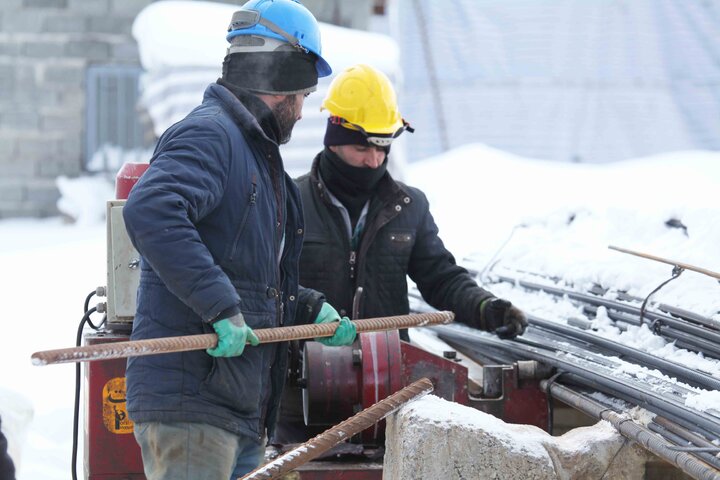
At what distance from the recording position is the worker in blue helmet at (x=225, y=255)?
2748 mm

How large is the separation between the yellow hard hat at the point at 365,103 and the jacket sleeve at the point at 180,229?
1408 mm

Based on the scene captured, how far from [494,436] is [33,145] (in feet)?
25.0

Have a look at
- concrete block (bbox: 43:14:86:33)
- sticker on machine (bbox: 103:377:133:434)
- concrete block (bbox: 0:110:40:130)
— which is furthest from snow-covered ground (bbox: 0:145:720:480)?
concrete block (bbox: 43:14:86:33)

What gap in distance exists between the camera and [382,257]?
415 centimetres

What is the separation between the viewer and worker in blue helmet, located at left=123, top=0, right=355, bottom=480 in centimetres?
275

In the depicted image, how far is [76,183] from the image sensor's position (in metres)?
9.77

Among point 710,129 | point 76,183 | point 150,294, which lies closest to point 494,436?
point 150,294

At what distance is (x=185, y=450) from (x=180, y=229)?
0.61 m

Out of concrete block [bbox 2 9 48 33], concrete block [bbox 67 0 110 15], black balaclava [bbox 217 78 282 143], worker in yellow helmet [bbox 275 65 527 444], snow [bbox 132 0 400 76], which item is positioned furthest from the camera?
concrete block [bbox 67 0 110 15]

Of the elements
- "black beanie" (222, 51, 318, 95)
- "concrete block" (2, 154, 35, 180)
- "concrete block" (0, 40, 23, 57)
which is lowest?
"concrete block" (2, 154, 35, 180)

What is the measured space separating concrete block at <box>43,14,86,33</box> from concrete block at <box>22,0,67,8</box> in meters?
0.09

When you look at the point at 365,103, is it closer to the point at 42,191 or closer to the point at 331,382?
the point at 331,382

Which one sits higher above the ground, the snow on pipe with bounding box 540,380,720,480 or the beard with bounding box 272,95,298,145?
the beard with bounding box 272,95,298,145

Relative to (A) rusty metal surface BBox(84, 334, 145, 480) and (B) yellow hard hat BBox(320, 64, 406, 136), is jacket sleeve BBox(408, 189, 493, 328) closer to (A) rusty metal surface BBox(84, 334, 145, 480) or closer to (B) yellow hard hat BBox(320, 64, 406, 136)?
(B) yellow hard hat BBox(320, 64, 406, 136)
